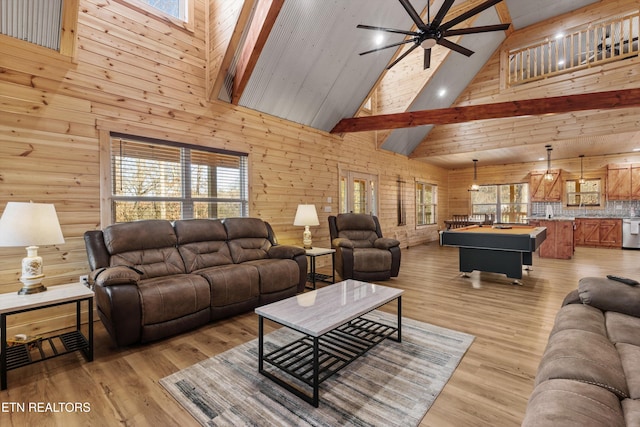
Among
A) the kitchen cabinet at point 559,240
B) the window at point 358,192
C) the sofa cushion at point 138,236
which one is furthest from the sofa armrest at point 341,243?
the kitchen cabinet at point 559,240

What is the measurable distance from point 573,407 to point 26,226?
327 cm

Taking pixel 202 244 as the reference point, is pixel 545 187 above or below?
above

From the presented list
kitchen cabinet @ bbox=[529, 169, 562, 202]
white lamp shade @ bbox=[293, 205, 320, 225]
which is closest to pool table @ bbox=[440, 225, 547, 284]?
white lamp shade @ bbox=[293, 205, 320, 225]

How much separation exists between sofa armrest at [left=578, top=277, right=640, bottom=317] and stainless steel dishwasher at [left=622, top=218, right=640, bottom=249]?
8221 millimetres

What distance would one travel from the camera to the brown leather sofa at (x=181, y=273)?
2434mm

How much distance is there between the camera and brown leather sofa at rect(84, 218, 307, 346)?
95.8 inches

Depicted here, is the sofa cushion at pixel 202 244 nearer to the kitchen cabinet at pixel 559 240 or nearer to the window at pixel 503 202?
the kitchen cabinet at pixel 559 240

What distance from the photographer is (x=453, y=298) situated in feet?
12.6

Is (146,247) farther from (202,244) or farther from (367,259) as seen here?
(367,259)

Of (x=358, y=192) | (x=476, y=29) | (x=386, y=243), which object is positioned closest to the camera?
(x=476, y=29)

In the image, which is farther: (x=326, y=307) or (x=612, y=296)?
(x=326, y=307)

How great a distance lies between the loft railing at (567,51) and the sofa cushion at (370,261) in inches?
218

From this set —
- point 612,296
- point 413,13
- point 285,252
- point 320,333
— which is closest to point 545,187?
point 413,13

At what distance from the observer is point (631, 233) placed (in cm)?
770
